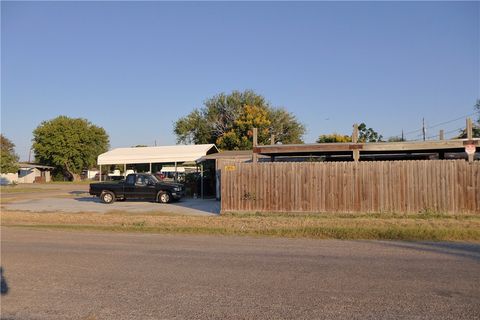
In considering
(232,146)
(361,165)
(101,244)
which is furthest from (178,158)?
(101,244)

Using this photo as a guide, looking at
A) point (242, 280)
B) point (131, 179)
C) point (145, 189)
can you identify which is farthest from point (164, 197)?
point (242, 280)

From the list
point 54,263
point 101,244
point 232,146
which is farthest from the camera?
point 232,146

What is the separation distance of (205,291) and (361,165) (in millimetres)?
13297

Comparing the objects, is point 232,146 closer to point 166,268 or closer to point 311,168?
point 311,168

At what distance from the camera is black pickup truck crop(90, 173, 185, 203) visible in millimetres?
26891

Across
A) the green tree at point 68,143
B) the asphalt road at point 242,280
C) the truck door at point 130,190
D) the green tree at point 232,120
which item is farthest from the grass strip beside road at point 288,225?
the green tree at point 68,143

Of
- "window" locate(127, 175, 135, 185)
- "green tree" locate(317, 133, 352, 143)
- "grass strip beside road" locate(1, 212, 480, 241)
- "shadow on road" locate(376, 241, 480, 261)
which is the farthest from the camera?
"green tree" locate(317, 133, 352, 143)

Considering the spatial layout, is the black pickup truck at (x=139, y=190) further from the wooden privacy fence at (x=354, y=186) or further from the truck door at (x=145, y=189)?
the wooden privacy fence at (x=354, y=186)

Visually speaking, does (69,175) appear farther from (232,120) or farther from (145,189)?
(145,189)

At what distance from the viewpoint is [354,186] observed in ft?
61.7

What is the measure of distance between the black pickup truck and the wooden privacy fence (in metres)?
7.67

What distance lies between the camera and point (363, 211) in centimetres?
1862

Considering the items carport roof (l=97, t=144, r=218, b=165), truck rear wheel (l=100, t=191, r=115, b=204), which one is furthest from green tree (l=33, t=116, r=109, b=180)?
truck rear wheel (l=100, t=191, r=115, b=204)

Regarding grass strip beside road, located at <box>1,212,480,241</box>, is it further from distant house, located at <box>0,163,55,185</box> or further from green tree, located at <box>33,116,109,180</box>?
distant house, located at <box>0,163,55,185</box>
